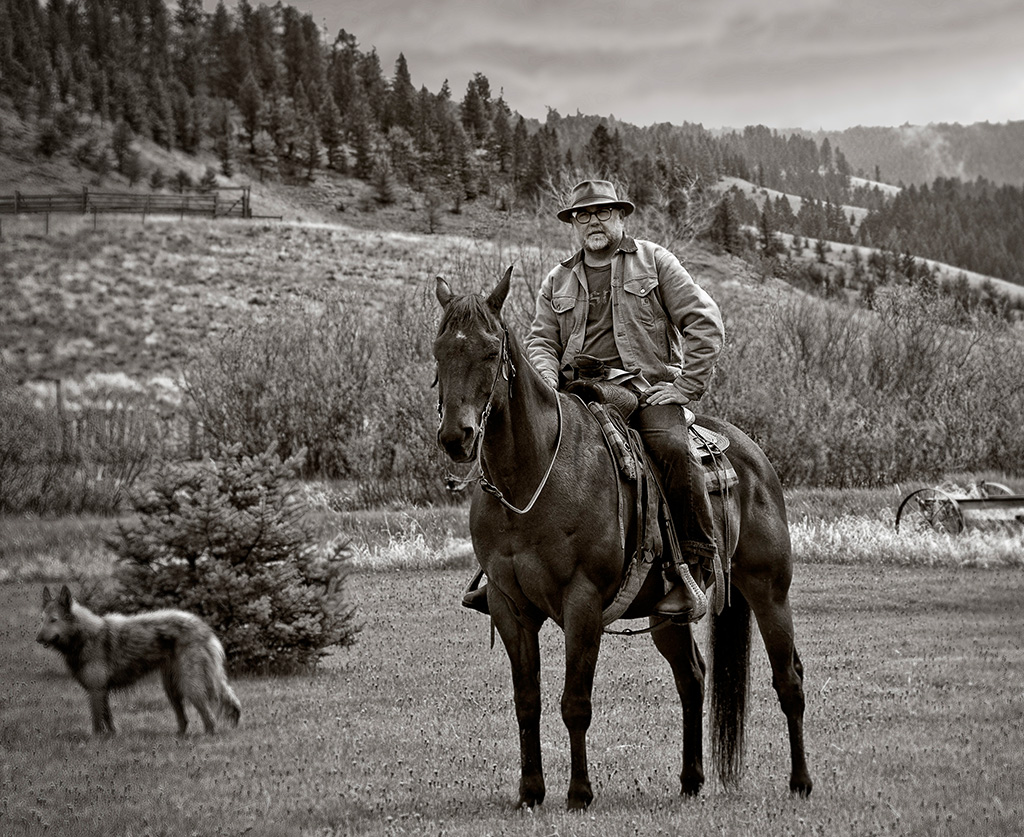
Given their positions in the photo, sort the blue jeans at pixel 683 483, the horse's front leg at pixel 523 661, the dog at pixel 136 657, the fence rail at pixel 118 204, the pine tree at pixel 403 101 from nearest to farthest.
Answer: the horse's front leg at pixel 523 661 → the blue jeans at pixel 683 483 → the dog at pixel 136 657 → the fence rail at pixel 118 204 → the pine tree at pixel 403 101

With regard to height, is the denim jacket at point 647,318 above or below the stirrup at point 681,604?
above

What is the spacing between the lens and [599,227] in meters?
6.33

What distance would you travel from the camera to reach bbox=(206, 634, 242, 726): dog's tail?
27.3 ft

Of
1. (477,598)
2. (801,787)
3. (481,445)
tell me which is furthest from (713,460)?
(801,787)

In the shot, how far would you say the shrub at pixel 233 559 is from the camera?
10234 mm

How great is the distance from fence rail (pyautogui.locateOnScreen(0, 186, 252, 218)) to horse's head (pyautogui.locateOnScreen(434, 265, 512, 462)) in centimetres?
6712

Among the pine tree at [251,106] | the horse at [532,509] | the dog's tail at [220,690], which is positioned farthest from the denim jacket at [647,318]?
the pine tree at [251,106]

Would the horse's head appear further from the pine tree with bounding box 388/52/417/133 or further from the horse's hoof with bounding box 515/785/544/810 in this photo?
the pine tree with bounding box 388/52/417/133

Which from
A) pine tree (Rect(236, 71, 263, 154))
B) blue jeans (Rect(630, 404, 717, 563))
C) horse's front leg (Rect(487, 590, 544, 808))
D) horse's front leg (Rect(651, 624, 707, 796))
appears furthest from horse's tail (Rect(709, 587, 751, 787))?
pine tree (Rect(236, 71, 263, 154))

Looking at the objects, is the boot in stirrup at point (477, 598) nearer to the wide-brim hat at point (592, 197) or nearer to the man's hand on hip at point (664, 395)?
the man's hand on hip at point (664, 395)

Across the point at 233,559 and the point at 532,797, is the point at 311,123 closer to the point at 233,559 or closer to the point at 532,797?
the point at 233,559

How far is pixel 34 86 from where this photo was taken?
4232 inches

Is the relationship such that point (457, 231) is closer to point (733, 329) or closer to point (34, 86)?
point (34, 86)

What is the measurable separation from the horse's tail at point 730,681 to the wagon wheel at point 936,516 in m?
14.0
